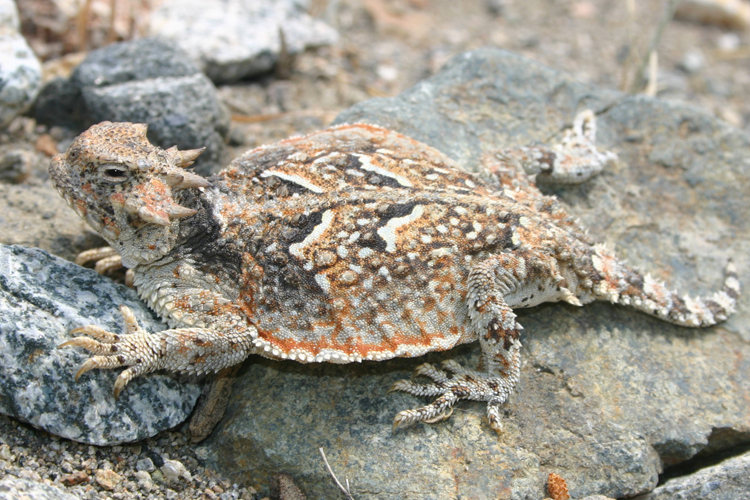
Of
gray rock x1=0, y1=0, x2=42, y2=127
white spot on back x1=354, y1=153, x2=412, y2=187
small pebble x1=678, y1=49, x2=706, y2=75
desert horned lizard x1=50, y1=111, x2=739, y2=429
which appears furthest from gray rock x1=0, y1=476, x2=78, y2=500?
small pebble x1=678, y1=49, x2=706, y2=75

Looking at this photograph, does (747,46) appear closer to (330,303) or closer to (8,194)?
(330,303)

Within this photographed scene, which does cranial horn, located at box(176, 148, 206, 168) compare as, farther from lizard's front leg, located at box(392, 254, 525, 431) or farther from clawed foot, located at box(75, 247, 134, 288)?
lizard's front leg, located at box(392, 254, 525, 431)

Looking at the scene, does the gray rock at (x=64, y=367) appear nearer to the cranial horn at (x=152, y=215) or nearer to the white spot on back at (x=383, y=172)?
the cranial horn at (x=152, y=215)

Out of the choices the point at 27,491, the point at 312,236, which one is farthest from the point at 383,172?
the point at 27,491

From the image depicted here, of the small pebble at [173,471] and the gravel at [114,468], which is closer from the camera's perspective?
the gravel at [114,468]

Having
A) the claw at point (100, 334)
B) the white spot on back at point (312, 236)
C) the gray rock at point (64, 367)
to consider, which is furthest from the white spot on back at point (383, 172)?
the claw at point (100, 334)

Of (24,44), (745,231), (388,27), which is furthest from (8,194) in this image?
(388,27)
